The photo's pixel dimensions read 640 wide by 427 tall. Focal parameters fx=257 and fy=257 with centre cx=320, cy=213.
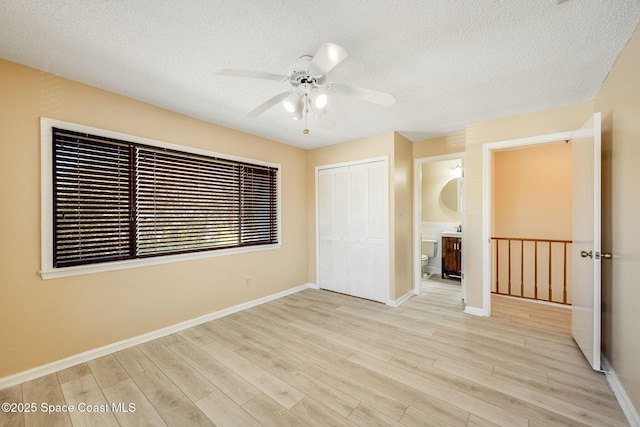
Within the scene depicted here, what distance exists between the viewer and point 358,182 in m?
3.98

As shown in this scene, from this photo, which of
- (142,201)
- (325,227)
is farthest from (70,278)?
(325,227)

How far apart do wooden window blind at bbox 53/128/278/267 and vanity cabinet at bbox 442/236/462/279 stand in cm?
352

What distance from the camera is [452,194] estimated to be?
5227 millimetres

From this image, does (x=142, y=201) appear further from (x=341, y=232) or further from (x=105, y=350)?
(x=341, y=232)

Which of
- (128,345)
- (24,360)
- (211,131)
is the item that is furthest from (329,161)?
(24,360)

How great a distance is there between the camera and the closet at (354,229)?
12.3 ft

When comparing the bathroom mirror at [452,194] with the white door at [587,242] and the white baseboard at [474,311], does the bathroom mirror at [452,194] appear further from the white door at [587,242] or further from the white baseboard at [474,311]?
the white door at [587,242]

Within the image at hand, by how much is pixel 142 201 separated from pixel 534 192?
5356 millimetres

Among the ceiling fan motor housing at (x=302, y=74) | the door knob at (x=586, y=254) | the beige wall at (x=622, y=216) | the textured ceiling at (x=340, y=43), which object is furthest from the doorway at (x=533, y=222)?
the ceiling fan motor housing at (x=302, y=74)

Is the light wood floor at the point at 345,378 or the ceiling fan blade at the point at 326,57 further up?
the ceiling fan blade at the point at 326,57

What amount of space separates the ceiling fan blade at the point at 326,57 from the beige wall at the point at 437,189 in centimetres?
433

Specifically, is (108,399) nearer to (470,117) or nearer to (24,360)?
(24,360)

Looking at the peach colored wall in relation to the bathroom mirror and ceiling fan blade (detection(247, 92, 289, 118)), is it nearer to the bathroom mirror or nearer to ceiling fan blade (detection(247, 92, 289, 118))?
the bathroom mirror

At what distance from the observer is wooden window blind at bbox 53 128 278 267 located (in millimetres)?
2213
